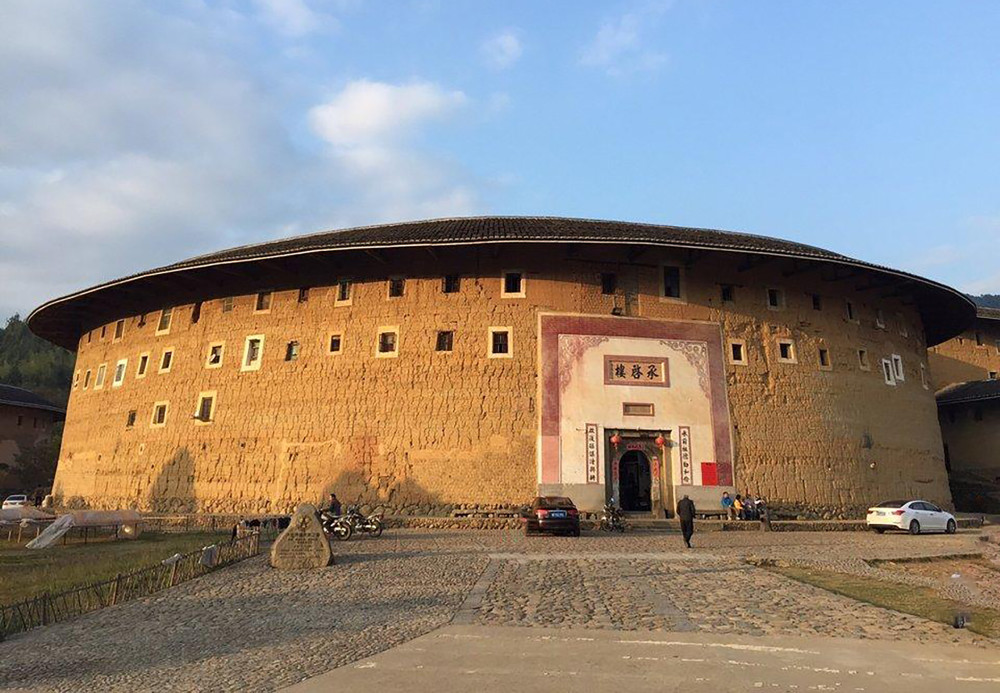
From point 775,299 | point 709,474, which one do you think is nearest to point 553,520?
point 709,474

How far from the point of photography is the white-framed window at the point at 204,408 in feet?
74.7

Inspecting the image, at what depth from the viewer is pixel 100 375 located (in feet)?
88.9

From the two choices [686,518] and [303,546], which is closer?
[303,546]

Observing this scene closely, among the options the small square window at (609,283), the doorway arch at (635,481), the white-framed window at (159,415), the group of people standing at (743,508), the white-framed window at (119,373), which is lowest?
the group of people standing at (743,508)

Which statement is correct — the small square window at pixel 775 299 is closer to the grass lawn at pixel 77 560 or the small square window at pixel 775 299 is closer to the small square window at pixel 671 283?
the small square window at pixel 671 283

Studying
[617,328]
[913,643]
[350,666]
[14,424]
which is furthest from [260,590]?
[14,424]

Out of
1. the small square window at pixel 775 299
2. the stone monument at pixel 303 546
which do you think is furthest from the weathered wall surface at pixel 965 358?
the stone monument at pixel 303 546

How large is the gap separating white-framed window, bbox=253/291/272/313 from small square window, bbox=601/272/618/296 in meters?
12.4

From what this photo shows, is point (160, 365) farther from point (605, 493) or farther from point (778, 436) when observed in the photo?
point (778, 436)

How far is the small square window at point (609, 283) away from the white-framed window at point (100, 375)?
21382mm

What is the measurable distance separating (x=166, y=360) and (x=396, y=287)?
10.2 meters

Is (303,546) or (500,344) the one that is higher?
(500,344)

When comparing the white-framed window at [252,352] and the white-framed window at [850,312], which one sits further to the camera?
the white-framed window at [850,312]

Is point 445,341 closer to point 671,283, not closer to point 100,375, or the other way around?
point 671,283
